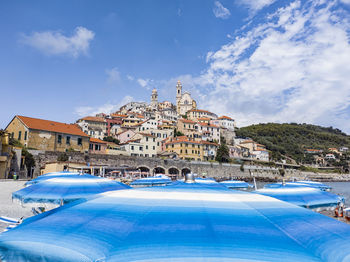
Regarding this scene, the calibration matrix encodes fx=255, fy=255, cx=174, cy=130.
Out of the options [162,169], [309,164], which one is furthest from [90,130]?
[309,164]

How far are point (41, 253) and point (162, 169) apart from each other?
163 ft

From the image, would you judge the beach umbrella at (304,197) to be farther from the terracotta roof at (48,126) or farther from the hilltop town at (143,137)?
the terracotta roof at (48,126)

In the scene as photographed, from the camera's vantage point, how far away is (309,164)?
101125mm

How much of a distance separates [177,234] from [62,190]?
6413 millimetres

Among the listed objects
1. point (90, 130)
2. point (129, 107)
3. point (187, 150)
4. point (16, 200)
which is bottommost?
point (16, 200)

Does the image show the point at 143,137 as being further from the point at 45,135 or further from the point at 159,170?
the point at 45,135

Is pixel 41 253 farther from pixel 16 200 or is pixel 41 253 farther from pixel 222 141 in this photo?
pixel 222 141

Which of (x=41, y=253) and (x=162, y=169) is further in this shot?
(x=162, y=169)

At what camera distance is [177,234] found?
2.57 meters

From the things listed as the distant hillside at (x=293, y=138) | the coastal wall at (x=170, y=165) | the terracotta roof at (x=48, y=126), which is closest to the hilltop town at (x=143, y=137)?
the terracotta roof at (x=48, y=126)

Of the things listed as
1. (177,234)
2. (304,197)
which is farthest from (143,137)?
(177,234)

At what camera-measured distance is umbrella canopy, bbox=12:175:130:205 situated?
7.45 m

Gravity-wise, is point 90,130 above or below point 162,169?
above

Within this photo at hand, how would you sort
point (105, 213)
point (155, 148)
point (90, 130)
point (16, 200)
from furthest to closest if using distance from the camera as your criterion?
point (90, 130) < point (155, 148) < point (16, 200) < point (105, 213)
